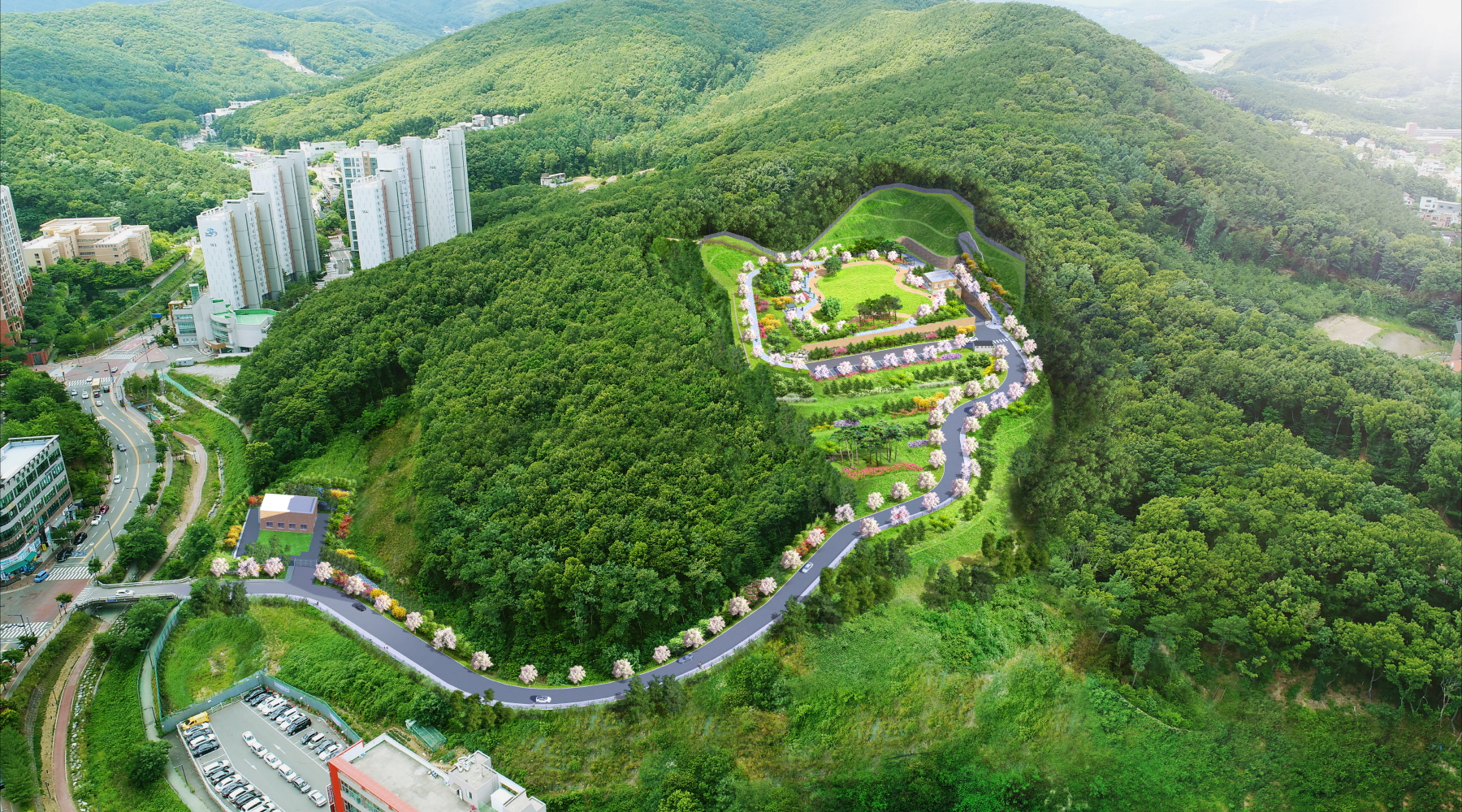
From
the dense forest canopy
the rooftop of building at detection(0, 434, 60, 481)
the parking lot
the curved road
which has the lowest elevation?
the parking lot

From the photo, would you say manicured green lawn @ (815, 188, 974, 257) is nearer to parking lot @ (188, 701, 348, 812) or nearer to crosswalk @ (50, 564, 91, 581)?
parking lot @ (188, 701, 348, 812)

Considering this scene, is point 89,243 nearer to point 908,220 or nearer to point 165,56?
point 908,220

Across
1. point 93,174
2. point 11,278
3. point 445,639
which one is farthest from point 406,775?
point 93,174

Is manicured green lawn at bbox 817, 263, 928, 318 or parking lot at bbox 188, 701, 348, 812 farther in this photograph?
manicured green lawn at bbox 817, 263, 928, 318

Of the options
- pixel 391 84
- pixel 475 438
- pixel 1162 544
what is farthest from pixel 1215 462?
pixel 391 84

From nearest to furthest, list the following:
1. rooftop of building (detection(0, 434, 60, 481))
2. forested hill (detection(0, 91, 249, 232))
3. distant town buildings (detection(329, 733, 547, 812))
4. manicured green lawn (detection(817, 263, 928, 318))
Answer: distant town buildings (detection(329, 733, 547, 812)) → rooftop of building (detection(0, 434, 60, 481)) → manicured green lawn (detection(817, 263, 928, 318)) → forested hill (detection(0, 91, 249, 232))

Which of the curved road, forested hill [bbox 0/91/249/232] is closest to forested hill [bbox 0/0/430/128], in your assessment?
forested hill [bbox 0/91/249/232]
